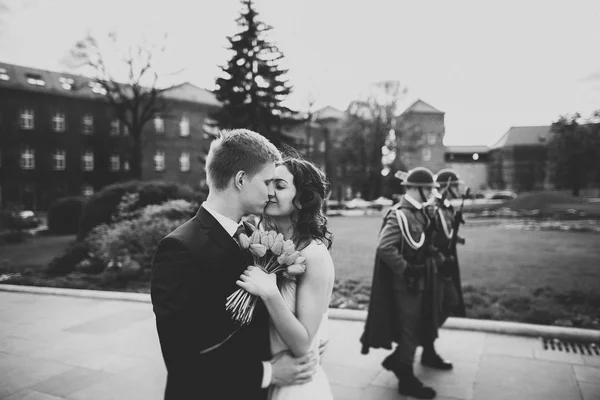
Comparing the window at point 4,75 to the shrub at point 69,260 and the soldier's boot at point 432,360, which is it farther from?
the soldier's boot at point 432,360

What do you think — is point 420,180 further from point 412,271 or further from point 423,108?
point 423,108

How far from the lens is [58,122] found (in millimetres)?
42125

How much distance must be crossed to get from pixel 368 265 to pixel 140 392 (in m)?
7.67

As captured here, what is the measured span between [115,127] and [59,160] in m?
7.00

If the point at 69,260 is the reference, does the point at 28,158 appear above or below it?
above

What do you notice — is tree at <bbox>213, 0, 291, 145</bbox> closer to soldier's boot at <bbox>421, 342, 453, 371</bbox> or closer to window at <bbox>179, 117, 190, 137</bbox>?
soldier's boot at <bbox>421, 342, 453, 371</bbox>

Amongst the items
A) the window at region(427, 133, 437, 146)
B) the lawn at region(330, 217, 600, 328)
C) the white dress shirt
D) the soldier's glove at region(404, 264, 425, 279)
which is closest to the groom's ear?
the white dress shirt

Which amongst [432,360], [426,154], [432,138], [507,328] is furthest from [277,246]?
[432,138]

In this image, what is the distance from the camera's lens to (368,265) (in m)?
11.3

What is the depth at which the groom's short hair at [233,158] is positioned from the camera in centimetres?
207

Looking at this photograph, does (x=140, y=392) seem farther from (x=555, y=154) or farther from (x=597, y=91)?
(x=555, y=154)

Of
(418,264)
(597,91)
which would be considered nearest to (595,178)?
(597,91)

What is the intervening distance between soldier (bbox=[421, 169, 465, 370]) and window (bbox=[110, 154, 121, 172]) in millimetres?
46918

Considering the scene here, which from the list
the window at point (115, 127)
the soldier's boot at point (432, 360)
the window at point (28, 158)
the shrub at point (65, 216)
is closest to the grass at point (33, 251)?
the shrub at point (65, 216)
